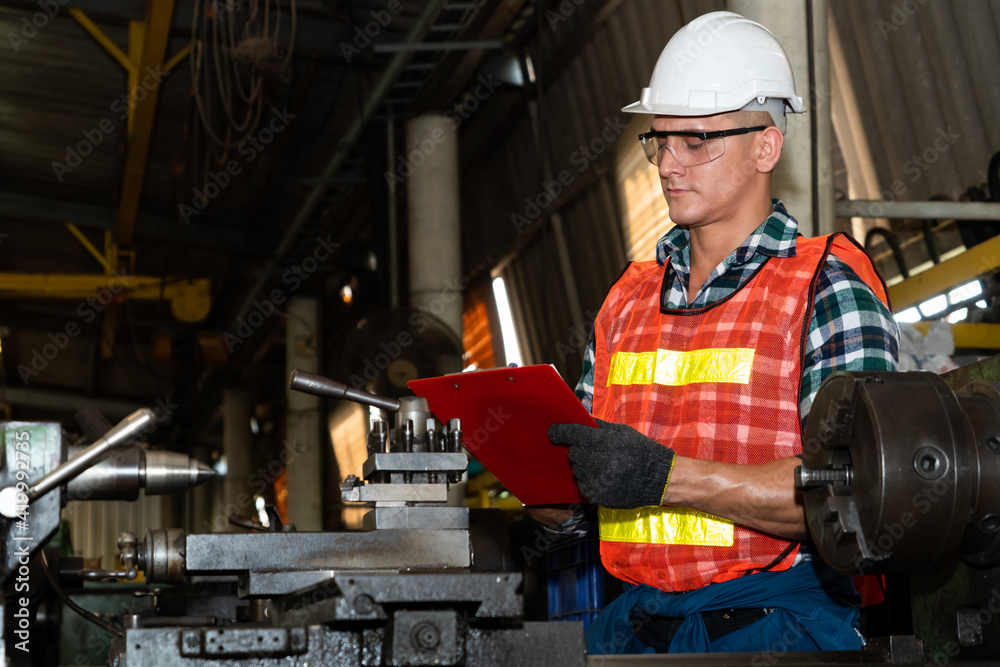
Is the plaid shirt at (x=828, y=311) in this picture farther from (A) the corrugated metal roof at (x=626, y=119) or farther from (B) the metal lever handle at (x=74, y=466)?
(A) the corrugated metal roof at (x=626, y=119)

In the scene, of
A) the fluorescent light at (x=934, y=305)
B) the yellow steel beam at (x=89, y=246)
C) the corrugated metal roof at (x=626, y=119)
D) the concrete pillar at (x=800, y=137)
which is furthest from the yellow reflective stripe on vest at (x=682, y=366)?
the yellow steel beam at (x=89, y=246)

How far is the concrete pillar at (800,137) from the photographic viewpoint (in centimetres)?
270

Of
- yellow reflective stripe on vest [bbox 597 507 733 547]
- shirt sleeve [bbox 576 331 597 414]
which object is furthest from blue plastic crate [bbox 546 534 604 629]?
yellow reflective stripe on vest [bbox 597 507 733 547]

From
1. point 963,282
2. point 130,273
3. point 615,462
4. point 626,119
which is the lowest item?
point 615,462

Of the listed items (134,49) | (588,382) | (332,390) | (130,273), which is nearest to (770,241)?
(588,382)

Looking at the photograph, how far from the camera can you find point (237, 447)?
40.3 ft

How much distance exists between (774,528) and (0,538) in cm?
100

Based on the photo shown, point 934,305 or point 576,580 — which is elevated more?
point 934,305

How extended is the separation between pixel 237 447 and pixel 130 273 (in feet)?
11.5

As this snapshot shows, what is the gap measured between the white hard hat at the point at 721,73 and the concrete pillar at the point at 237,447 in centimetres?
1079

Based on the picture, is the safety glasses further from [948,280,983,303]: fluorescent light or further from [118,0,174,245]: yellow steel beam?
[118,0,174,245]: yellow steel beam

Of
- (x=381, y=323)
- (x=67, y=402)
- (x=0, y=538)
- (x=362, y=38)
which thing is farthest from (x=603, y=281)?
(x=67, y=402)

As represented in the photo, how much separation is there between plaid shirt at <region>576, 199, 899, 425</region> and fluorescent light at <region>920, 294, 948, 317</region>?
1973 millimetres

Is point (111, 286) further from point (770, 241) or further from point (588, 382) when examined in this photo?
point (770, 241)
